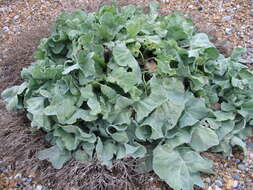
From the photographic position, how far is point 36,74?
83.7 inches

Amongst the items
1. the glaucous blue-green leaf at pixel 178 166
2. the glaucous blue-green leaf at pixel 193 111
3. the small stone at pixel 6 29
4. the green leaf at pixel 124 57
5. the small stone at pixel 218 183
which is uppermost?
the green leaf at pixel 124 57

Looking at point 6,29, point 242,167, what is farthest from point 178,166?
point 6,29

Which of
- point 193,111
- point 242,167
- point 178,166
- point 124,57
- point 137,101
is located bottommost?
point 242,167

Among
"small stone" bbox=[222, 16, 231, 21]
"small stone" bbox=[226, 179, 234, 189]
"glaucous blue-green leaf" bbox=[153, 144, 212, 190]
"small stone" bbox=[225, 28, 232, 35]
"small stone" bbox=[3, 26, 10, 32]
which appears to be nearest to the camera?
"glaucous blue-green leaf" bbox=[153, 144, 212, 190]

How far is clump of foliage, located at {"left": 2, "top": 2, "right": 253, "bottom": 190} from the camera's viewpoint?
1.99 m

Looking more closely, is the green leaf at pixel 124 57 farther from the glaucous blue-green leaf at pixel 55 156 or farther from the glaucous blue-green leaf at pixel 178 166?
the glaucous blue-green leaf at pixel 55 156

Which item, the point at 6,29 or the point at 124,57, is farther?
the point at 6,29

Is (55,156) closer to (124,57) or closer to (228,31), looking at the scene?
(124,57)

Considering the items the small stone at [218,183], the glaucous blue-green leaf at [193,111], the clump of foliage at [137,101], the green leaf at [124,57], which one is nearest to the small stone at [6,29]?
the clump of foliage at [137,101]

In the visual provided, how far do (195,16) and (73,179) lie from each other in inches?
77.2

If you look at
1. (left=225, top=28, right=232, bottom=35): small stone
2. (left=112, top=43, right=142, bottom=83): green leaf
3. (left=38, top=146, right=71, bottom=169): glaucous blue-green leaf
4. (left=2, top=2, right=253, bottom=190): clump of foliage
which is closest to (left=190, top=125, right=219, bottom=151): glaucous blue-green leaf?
(left=2, top=2, right=253, bottom=190): clump of foliage

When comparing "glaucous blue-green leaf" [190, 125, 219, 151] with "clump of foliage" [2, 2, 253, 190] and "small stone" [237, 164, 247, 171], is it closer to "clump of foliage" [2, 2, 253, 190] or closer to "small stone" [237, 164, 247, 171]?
"clump of foliage" [2, 2, 253, 190]

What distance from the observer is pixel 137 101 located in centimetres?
205

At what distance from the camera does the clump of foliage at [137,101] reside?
1.99 meters
